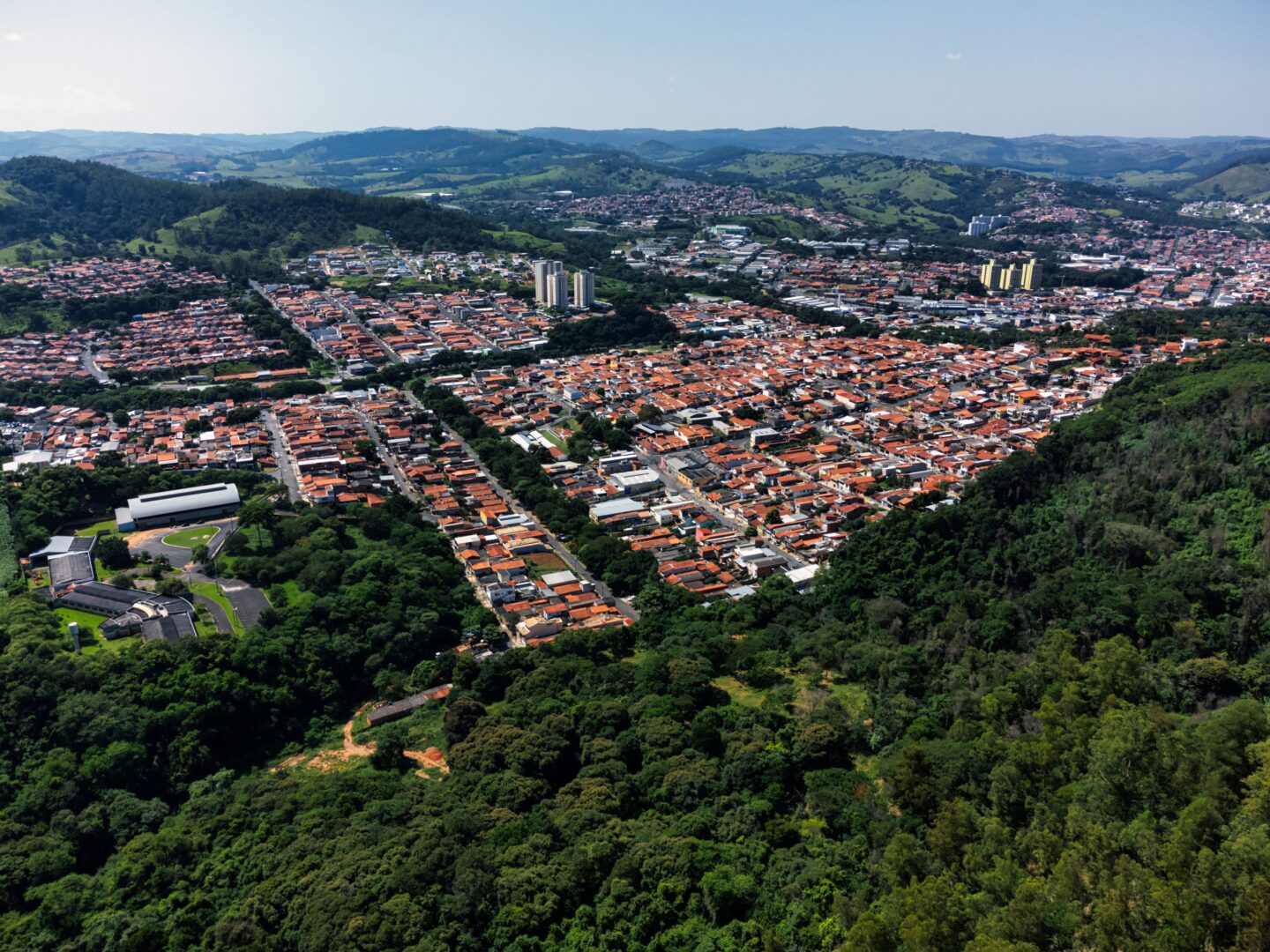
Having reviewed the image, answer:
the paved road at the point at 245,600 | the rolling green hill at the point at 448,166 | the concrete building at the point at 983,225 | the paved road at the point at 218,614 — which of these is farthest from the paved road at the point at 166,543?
the rolling green hill at the point at 448,166

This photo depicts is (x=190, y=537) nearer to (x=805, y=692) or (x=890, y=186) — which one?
(x=805, y=692)

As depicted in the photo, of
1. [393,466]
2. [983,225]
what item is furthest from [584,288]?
[983,225]

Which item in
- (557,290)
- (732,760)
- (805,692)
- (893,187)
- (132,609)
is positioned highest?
(893,187)

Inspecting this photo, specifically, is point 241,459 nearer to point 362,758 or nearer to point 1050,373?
point 362,758

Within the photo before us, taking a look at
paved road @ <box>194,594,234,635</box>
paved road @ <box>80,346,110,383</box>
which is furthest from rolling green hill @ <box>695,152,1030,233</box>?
paved road @ <box>194,594,234,635</box>

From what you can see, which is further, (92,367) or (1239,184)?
(1239,184)

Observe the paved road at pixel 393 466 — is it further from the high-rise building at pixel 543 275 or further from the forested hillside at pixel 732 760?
the high-rise building at pixel 543 275

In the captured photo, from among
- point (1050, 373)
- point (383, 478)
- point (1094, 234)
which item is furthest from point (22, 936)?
point (1094, 234)
